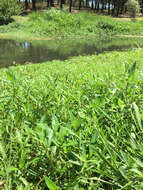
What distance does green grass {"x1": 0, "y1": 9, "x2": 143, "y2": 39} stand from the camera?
31.5m

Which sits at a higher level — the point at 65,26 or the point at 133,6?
the point at 133,6

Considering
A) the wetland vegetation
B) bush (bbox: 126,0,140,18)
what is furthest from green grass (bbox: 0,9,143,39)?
the wetland vegetation

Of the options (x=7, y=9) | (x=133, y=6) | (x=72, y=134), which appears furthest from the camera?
(x=133, y=6)

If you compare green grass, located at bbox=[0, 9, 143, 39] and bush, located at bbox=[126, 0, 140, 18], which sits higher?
bush, located at bbox=[126, 0, 140, 18]

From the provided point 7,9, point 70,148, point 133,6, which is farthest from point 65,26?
point 70,148

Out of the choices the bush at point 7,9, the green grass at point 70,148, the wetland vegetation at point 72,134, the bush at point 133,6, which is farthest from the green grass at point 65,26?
the green grass at point 70,148

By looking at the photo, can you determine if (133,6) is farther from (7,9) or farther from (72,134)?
(72,134)

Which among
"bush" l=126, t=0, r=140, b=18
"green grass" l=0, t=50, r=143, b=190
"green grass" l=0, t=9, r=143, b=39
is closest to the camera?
"green grass" l=0, t=50, r=143, b=190

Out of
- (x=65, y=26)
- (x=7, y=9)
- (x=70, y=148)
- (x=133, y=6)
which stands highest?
(x=133, y=6)

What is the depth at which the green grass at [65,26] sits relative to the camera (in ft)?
104

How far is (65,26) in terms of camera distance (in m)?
34.4

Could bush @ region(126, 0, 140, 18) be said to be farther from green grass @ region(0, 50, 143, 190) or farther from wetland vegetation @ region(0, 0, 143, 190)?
green grass @ region(0, 50, 143, 190)

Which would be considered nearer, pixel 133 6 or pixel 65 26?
pixel 65 26

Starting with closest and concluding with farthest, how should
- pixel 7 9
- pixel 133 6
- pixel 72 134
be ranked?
pixel 72 134 → pixel 7 9 → pixel 133 6
